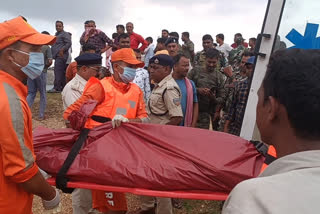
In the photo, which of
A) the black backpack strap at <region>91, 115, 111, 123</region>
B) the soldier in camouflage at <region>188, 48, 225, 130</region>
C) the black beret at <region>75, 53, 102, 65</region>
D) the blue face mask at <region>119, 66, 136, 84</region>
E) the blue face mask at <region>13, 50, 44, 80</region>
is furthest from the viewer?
the soldier in camouflage at <region>188, 48, 225, 130</region>

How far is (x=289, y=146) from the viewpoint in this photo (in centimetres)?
90

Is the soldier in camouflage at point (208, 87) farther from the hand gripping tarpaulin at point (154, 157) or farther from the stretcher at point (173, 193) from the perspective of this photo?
the stretcher at point (173, 193)

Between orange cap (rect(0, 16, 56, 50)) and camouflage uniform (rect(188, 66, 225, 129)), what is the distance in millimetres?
3101

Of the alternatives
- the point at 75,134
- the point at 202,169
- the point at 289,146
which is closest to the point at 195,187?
the point at 202,169

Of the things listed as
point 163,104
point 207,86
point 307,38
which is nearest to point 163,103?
point 163,104

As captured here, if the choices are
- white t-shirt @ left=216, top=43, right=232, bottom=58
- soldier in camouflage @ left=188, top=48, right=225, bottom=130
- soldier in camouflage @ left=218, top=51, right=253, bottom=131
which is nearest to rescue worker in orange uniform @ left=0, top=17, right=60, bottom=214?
soldier in camouflage @ left=218, top=51, right=253, bottom=131

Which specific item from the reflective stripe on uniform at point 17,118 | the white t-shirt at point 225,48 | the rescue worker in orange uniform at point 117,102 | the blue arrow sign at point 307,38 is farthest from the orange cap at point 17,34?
the white t-shirt at point 225,48

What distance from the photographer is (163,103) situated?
136 inches

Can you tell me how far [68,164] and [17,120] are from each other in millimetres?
773

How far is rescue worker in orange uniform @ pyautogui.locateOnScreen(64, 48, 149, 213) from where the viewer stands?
276 centimetres

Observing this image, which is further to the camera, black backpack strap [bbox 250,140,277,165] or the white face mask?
the white face mask

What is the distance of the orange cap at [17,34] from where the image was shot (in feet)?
5.41

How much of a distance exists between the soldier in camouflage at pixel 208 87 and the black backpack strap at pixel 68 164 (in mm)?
2493

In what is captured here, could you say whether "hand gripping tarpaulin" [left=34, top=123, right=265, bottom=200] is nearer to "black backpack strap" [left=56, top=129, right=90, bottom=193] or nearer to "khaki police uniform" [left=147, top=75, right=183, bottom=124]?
"black backpack strap" [left=56, top=129, right=90, bottom=193]
